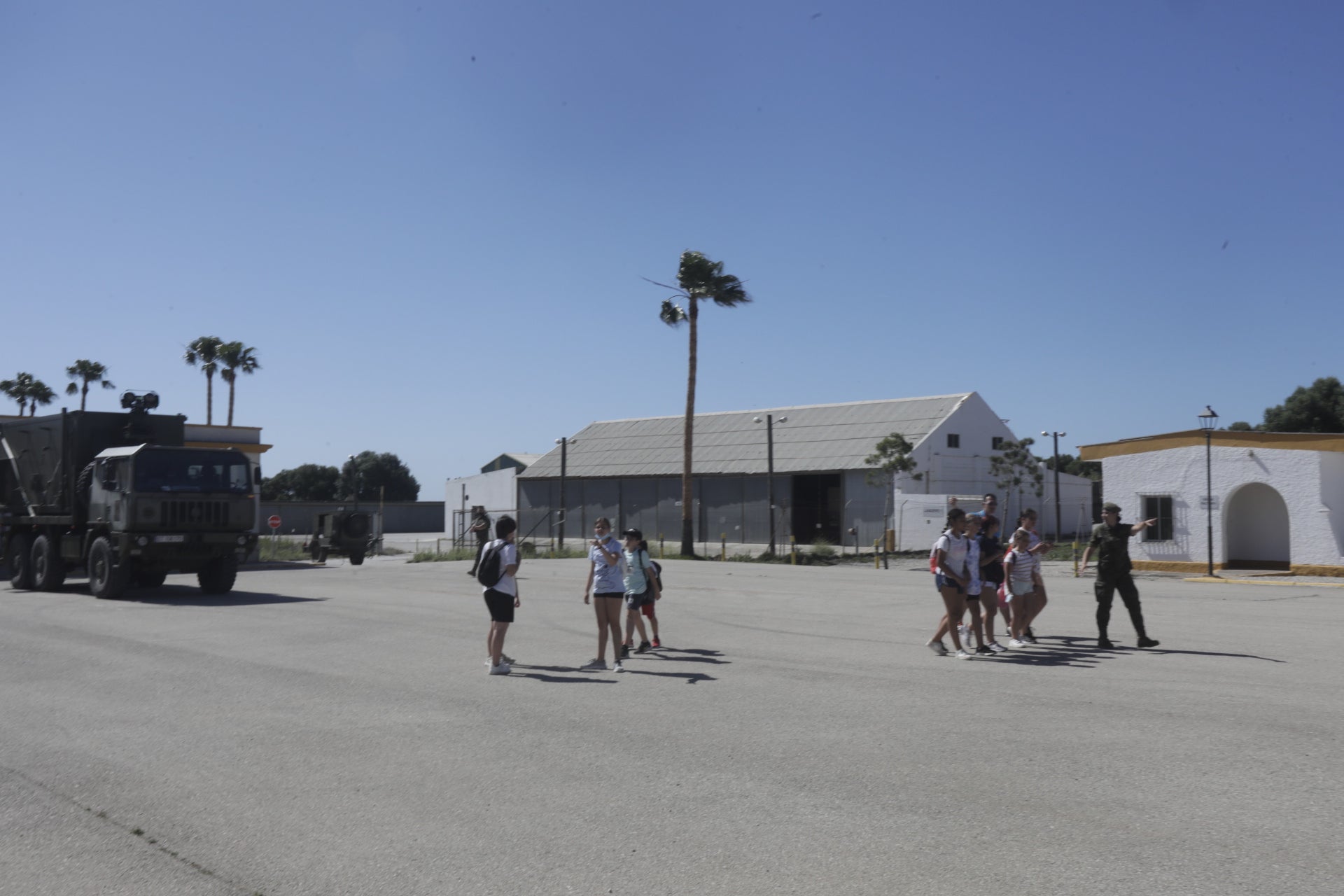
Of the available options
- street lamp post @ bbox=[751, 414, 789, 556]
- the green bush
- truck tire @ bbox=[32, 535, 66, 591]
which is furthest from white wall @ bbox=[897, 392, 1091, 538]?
truck tire @ bbox=[32, 535, 66, 591]

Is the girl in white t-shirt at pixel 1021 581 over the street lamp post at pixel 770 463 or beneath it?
beneath

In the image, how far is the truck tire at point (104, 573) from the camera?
20.0 metres

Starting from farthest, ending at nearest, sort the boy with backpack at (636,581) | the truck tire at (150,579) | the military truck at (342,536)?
the military truck at (342,536) → the truck tire at (150,579) → the boy with backpack at (636,581)

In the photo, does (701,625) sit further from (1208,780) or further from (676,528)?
(676,528)

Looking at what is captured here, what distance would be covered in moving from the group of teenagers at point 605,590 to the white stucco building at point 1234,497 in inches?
816

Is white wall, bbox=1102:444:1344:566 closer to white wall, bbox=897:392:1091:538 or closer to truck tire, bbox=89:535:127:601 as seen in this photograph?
white wall, bbox=897:392:1091:538

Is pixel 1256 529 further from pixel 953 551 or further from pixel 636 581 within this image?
pixel 636 581

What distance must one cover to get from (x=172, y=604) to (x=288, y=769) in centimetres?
1380

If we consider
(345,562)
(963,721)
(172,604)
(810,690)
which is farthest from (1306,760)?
(345,562)

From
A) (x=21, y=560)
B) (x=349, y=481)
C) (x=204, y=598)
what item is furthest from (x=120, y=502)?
(x=349, y=481)

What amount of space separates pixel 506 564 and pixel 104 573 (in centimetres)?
1287

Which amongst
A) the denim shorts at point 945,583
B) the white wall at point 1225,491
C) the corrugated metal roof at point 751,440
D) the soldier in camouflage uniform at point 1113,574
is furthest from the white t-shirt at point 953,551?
the corrugated metal roof at point 751,440

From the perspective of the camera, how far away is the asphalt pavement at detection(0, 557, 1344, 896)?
5234mm

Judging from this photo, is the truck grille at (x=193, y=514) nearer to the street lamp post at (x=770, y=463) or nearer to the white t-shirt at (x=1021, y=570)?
the white t-shirt at (x=1021, y=570)
